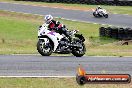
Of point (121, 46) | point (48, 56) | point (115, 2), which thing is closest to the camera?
point (48, 56)

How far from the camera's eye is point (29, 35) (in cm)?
3158

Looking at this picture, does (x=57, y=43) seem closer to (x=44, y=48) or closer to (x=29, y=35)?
(x=44, y=48)

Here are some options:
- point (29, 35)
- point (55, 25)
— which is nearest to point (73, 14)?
point (29, 35)

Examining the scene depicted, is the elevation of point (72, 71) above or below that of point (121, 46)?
above

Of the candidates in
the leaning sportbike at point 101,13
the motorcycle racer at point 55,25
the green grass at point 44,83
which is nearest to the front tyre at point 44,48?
the motorcycle racer at point 55,25

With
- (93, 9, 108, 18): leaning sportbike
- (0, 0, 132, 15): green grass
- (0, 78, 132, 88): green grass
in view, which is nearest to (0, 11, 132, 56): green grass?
(93, 9, 108, 18): leaning sportbike

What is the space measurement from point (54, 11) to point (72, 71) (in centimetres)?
3355

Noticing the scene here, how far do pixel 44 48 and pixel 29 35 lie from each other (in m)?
15.2

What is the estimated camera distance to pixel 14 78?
1099 cm

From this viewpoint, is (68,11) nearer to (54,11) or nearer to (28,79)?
(54,11)

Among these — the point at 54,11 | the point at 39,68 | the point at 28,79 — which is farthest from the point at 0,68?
the point at 54,11

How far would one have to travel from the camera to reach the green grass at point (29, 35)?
25.3 meters

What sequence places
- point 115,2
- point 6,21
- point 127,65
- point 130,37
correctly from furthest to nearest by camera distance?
point 115,2 < point 6,21 < point 130,37 < point 127,65

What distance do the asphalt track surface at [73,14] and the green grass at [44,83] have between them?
96.2 ft
